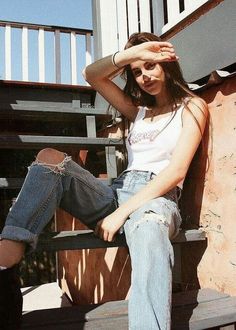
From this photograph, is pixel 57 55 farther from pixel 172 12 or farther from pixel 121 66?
pixel 121 66

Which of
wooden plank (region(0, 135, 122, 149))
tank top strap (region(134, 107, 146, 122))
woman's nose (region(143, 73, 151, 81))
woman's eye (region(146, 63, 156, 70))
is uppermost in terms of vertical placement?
woman's eye (region(146, 63, 156, 70))

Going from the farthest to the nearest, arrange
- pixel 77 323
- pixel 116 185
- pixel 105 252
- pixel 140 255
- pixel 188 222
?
pixel 105 252, pixel 188 222, pixel 116 185, pixel 77 323, pixel 140 255

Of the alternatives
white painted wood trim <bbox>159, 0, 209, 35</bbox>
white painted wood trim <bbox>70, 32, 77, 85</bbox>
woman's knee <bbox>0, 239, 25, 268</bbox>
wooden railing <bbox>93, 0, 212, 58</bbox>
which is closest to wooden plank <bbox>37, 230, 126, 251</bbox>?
woman's knee <bbox>0, 239, 25, 268</bbox>

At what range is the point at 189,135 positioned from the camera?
70.4 inches

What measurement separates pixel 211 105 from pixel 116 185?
70 cm

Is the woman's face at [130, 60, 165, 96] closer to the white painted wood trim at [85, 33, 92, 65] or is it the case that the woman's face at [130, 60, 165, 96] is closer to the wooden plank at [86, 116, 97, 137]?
the wooden plank at [86, 116, 97, 137]

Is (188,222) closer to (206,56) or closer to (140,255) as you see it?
(140,255)

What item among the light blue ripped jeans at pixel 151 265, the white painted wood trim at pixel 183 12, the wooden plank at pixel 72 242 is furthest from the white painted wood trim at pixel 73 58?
the light blue ripped jeans at pixel 151 265

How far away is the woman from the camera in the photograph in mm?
1303

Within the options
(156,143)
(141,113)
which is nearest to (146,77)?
(141,113)

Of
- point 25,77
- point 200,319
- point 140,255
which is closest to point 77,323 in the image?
point 140,255

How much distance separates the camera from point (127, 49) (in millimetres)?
2016

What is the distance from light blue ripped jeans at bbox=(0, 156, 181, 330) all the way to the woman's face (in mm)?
592

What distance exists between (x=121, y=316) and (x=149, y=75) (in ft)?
4.10
